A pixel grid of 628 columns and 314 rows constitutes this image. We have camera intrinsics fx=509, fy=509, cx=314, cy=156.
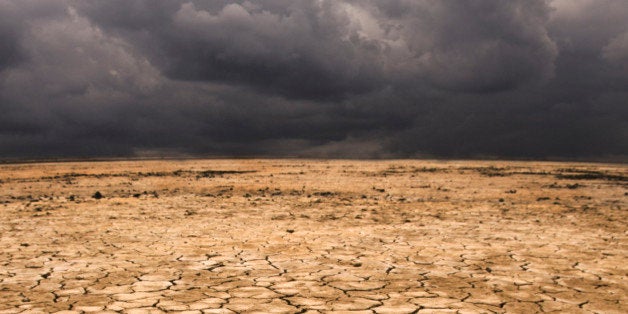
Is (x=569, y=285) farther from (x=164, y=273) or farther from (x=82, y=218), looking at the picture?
(x=82, y=218)

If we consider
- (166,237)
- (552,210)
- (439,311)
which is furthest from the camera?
(552,210)

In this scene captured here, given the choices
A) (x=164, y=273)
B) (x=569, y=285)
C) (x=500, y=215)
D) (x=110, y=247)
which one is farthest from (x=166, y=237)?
(x=500, y=215)

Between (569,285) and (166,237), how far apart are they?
542 centimetres

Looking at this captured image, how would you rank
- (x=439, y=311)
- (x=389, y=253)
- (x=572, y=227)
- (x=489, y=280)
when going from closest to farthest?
1. (x=439, y=311)
2. (x=489, y=280)
3. (x=389, y=253)
4. (x=572, y=227)

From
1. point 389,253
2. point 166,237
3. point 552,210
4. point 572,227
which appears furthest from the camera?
point 552,210

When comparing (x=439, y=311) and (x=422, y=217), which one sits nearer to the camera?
(x=439, y=311)

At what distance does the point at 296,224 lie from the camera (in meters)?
9.20

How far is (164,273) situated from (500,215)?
7534 mm

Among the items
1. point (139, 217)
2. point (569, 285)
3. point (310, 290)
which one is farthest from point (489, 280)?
point (139, 217)

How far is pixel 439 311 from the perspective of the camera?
408cm

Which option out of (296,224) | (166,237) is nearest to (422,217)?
(296,224)

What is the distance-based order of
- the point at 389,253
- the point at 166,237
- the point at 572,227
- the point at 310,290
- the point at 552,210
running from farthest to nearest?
the point at 552,210 → the point at 572,227 → the point at 166,237 → the point at 389,253 → the point at 310,290

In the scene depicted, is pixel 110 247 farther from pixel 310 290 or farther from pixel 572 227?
pixel 572 227

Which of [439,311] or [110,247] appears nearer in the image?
[439,311]
